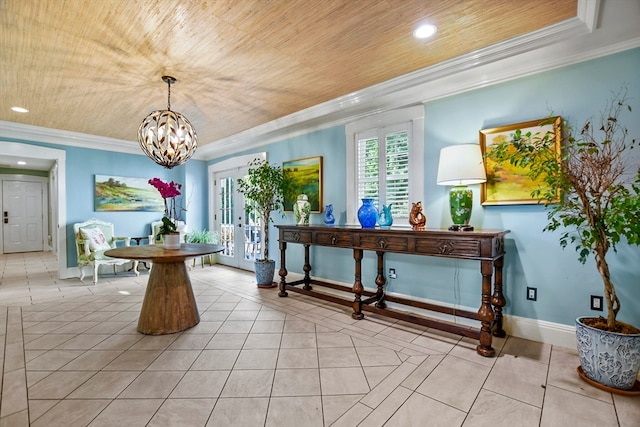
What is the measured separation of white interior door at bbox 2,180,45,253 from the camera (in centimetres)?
814

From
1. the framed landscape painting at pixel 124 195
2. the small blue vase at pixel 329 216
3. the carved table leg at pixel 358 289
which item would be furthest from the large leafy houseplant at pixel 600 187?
the framed landscape painting at pixel 124 195

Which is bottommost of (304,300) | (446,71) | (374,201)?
(304,300)

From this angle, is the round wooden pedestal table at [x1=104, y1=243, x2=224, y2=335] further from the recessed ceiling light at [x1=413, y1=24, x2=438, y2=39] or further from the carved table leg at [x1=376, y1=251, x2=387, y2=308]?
the recessed ceiling light at [x1=413, y1=24, x2=438, y2=39]

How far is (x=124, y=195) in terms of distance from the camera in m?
5.85

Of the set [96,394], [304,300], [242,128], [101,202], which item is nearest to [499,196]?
[304,300]

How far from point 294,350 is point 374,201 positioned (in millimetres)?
1912

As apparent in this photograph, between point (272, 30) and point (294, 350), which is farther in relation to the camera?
point (294, 350)

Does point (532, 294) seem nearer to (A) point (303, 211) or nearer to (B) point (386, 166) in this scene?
(B) point (386, 166)

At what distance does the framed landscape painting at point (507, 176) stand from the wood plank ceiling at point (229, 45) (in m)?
0.73

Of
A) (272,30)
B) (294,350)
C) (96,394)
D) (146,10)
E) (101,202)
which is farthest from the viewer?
(101,202)

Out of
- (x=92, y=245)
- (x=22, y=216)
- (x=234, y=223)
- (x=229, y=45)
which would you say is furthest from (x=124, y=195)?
(x=22, y=216)

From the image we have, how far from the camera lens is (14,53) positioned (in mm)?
2598

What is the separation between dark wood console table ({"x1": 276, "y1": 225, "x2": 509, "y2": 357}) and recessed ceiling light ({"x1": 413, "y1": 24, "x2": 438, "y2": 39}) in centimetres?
154

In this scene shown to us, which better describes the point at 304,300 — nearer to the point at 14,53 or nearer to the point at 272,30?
the point at 272,30
